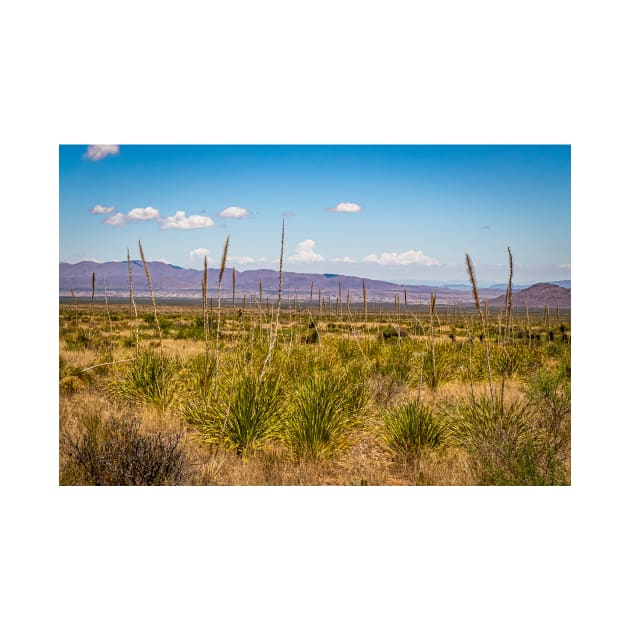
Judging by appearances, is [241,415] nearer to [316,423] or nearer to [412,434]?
[316,423]

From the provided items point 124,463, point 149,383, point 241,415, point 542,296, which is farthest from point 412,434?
point 542,296

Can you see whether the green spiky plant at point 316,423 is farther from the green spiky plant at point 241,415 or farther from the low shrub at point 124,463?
the low shrub at point 124,463

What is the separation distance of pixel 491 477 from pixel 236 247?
3917mm

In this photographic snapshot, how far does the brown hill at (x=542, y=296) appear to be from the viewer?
5.79m

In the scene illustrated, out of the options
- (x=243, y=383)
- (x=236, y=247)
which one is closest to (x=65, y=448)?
(x=243, y=383)

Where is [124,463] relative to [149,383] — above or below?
below

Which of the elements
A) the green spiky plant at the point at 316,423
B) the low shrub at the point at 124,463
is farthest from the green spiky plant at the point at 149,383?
the green spiky plant at the point at 316,423

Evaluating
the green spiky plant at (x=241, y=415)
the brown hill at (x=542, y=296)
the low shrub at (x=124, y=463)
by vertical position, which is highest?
the brown hill at (x=542, y=296)

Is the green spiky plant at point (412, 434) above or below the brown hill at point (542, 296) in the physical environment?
below

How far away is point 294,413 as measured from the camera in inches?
199

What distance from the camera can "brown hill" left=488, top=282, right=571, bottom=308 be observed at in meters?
5.79

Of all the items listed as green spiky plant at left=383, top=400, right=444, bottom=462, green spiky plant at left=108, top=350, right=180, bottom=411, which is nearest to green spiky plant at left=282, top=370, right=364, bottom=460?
green spiky plant at left=383, top=400, right=444, bottom=462

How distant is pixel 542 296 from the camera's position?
25.3ft
